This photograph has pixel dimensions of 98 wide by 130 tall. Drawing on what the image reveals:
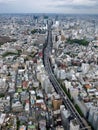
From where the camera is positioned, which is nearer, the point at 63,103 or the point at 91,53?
the point at 63,103

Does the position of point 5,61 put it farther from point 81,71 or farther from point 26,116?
point 26,116

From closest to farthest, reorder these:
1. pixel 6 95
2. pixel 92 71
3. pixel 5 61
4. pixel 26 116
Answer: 1. pixel 26 116
2. pixel 6 95
3. pixel 92 71
4. pixel 5 61

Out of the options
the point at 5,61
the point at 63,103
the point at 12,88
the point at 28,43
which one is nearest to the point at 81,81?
the point at 63,103

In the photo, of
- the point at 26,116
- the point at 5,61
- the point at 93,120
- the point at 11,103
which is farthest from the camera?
the point at 5,61

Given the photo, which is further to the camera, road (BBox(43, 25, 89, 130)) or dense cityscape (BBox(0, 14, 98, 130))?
road (BBox(43, 25, 89, 130))

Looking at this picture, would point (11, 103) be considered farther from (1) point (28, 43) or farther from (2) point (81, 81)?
(1) point (28, 43)

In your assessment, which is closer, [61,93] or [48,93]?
[48,93]

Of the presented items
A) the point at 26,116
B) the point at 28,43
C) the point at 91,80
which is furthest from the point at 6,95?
the point at 28,43

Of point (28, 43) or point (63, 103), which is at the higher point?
point (28, 43)

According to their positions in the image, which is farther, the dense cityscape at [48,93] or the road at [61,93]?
the road at [61,93]
